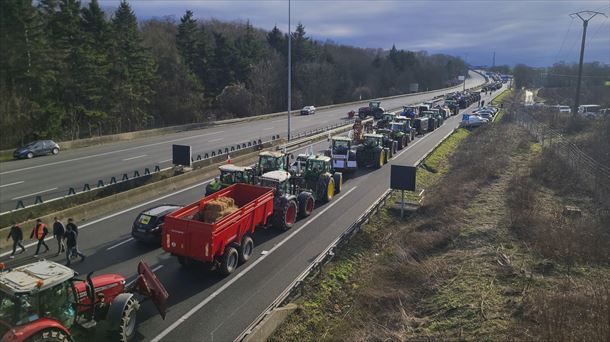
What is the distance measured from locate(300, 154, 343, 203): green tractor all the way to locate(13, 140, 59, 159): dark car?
22.8 metres

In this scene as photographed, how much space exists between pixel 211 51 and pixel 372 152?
46286 mm

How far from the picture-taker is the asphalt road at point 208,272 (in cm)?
1132

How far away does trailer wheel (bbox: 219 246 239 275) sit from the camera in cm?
1361

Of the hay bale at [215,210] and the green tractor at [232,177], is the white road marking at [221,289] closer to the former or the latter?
the hay bale at [215,210]

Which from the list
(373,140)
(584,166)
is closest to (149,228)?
(373,140)

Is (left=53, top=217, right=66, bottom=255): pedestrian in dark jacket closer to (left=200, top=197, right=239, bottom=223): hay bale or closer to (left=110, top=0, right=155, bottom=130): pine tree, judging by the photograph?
(left=200, top=197, right=239, bottom=223): hay bale

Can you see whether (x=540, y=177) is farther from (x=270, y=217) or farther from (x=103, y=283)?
(x=103, y=283)

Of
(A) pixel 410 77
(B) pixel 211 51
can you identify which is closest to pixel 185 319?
(B) pixel 211 51

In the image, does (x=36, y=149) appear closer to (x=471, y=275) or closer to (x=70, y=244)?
(x=70, y=244)

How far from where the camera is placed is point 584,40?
4722 cm

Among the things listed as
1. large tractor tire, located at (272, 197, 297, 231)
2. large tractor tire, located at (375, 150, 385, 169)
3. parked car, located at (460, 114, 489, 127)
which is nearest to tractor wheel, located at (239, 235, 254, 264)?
large tractor tire, located at (272, 197, 297, 231)

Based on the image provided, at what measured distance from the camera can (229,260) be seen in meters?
13.9

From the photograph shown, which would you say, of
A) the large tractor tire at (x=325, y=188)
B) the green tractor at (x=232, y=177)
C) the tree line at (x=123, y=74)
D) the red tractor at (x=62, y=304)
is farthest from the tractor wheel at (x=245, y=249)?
the tree line at (x=123, y=74)

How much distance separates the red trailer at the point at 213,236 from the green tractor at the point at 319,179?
5.89m
